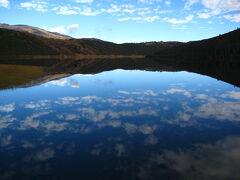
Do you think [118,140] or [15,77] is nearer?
[118,140]

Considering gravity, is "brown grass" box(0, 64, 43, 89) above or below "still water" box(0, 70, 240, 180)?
above

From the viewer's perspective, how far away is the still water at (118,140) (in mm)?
10688

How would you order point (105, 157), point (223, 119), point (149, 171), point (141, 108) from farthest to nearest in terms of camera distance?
point (141, 108)
point (223, 119)
point (105, 157)
point (149, 171)

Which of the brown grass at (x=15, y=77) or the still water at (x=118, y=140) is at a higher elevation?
the brown grass at (x=15, y=77)

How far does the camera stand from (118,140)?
14.5 m

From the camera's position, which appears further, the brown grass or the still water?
the brown grass

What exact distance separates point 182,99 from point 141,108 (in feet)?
24.0

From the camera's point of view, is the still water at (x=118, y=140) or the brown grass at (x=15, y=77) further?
the brown grass at (x=15, y=77)

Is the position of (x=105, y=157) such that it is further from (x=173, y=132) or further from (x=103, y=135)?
(x=173, y=132)

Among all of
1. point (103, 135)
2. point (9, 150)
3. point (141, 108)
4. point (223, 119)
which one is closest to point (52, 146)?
point (9, 150)

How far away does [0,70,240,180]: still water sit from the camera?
35.1ft

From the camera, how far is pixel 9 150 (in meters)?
13.0

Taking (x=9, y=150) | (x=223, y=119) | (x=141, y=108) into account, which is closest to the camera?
(x=9, y=150)

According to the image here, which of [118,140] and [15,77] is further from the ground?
[15,77]
